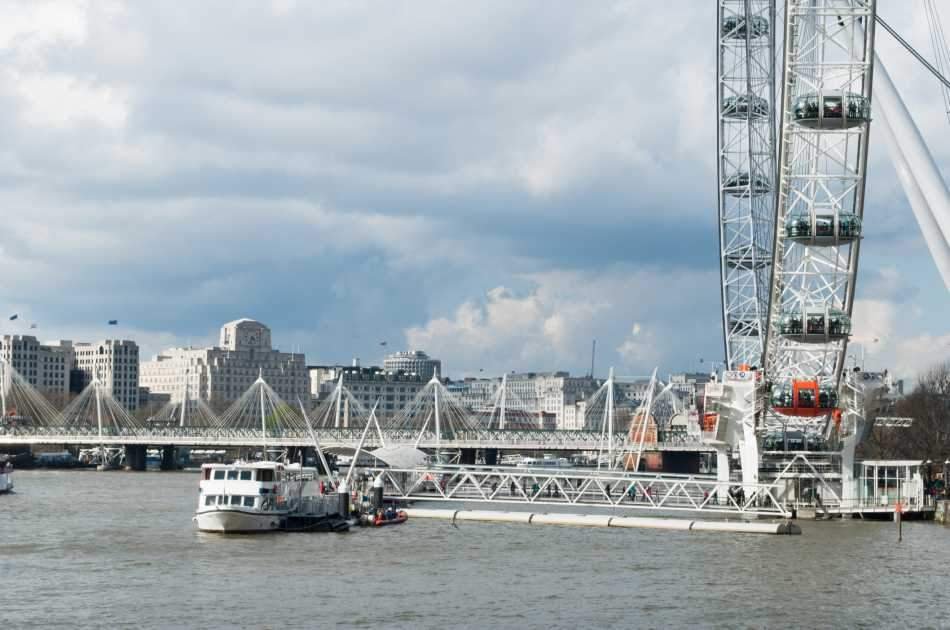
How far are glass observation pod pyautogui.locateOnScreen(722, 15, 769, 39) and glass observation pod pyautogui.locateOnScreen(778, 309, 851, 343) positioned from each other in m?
30.0

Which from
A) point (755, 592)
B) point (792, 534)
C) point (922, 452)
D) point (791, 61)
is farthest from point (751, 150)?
point (755, 592)

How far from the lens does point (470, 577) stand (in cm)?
5188

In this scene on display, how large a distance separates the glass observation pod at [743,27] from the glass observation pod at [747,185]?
8716 mm

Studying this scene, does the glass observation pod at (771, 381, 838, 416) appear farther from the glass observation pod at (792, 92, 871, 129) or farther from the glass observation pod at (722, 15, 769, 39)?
the glass observation pod at (722, 15, 769, 39)

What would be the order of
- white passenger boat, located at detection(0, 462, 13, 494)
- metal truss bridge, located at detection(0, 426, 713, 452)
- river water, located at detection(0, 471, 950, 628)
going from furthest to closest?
metal truss bridge, located at detection(0, 426, 713, 452) → white passenger boat, located at detection(0, 462, 13, 494) → river water, located at detection(0, 471, 950, 628)

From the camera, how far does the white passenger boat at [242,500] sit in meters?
66.7

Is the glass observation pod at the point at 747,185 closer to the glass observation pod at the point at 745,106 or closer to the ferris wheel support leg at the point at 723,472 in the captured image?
the glass observation pod at the point at 745,106

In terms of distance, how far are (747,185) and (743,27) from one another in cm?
990

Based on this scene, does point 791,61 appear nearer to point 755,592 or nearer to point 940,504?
point 940,504

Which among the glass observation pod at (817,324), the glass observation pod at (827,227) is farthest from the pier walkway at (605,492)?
the glass observation pod at (827,227)

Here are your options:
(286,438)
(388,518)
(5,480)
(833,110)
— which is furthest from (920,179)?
(286,438)

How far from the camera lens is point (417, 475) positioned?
288 ft

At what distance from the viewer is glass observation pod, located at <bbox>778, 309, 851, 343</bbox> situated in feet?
242

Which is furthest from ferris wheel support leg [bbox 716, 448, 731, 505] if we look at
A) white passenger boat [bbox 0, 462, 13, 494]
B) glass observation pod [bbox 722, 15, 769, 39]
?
white passenger boat [bbox 0, 462, 13, 494]
